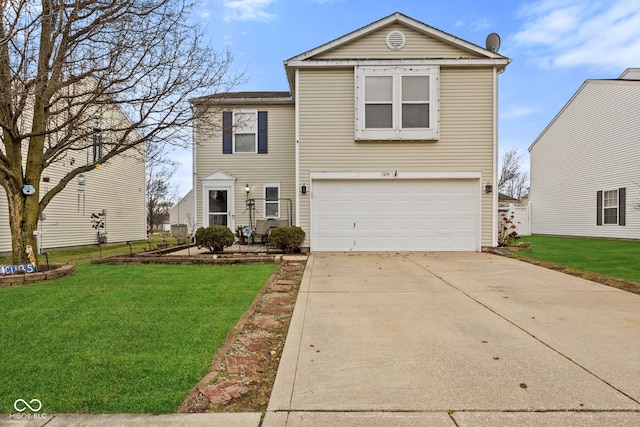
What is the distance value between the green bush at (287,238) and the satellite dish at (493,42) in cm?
822

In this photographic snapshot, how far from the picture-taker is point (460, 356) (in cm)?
347

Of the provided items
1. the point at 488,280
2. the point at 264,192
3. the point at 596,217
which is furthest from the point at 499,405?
the point at 596,217

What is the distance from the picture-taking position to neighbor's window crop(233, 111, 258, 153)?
1384 centimetres

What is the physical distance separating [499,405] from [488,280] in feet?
15.4

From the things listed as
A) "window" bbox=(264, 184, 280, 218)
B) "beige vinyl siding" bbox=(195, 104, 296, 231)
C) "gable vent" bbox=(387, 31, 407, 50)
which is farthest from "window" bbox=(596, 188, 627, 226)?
"window" bbox=(264, 184, 280, 218)

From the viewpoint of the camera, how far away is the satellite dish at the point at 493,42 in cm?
1180

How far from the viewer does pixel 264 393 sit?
2855mm

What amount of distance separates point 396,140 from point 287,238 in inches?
165

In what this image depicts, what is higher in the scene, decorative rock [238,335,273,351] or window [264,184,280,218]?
window [264,184,280,218]

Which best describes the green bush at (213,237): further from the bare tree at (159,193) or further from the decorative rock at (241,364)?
the bare tree at (159,193)

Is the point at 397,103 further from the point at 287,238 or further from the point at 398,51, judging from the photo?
the point at 287,238

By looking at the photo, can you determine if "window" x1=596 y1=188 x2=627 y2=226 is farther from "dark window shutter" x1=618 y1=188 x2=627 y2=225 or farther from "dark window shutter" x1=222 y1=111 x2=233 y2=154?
"dark window shutter" x1=222 y1=111 x2=233 y2=154

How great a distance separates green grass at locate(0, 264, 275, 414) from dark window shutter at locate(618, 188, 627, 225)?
17004 mm

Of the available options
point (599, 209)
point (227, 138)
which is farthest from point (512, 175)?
point (227, 138)
